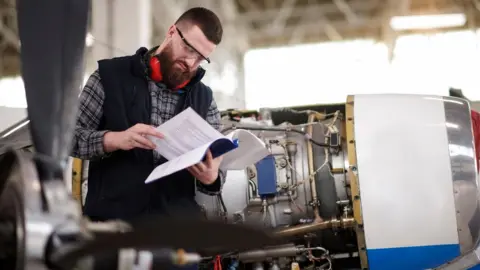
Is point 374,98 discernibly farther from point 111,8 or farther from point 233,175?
point 111,8

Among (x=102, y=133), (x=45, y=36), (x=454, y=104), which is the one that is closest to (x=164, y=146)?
(x=102, y=133)

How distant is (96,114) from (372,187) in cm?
139

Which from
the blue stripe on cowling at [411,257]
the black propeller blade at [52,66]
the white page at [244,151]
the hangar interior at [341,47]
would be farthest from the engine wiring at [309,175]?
the hangar interior at [341,47]

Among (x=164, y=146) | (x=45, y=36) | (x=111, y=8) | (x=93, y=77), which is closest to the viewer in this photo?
(x=45, y=36)

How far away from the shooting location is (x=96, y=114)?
1.85 m

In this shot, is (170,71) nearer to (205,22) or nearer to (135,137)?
(205,22)

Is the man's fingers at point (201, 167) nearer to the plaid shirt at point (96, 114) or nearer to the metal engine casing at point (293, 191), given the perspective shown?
the plaid shirt at point (96, 114)

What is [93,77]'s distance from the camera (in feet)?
6.19

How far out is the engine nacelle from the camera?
255cm

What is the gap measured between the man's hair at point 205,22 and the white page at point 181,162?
0.52 metres

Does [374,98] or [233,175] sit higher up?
[374,98]

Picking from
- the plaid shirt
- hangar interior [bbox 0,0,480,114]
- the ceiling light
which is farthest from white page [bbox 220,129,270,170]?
the ceiling light

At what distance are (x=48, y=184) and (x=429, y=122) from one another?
215 cm

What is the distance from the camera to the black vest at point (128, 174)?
5.89ft
